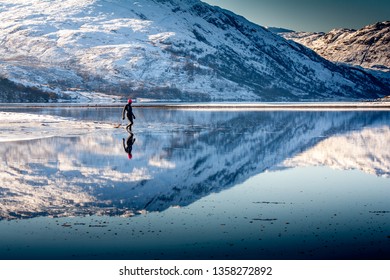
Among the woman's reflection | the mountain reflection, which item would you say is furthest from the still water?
the woman's reflection

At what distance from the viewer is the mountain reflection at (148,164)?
774 inches

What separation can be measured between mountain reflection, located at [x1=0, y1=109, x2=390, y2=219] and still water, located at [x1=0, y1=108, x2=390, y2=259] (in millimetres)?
63

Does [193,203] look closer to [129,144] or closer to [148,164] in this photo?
[148,164]

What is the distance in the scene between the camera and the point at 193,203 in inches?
762

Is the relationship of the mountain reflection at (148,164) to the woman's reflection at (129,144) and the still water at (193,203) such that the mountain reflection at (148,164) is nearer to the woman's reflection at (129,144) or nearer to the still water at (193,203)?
the still water at (193,203)

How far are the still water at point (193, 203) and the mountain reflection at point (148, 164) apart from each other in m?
0.06

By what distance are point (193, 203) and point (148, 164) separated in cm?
1006

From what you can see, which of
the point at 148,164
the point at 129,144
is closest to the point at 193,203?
the point at 148,164

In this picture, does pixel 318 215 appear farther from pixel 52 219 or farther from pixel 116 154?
pixel 116 154

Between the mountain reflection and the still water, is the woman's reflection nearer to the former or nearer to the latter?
the mountain reflection

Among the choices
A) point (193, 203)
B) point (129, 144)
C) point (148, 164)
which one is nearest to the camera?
point (193, 203)

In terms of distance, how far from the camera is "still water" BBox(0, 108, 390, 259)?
13961 mm

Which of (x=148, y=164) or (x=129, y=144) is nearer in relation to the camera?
(x=148, y=164)

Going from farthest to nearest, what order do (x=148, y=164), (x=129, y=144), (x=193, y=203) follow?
(x=129, y=144) → (x=148, y=164) → (x=193, y=203)
